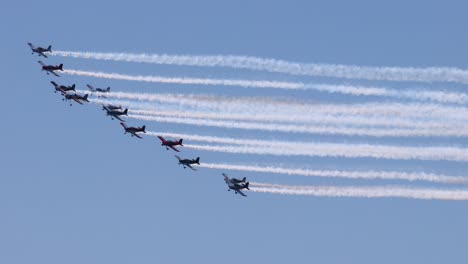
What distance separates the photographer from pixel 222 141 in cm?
9562

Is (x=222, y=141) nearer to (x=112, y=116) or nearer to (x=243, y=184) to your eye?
(x=243, y=184)

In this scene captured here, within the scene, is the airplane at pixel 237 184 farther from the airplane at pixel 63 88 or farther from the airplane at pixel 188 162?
the airplane at pixel 63 88

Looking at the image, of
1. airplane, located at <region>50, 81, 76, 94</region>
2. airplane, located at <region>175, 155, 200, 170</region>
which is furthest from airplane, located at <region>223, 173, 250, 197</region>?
airplane, located at <region>50, 81, 76, 94</region>

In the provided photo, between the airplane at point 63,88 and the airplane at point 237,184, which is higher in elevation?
the airplane at point 63,88

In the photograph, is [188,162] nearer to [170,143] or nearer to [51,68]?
[170,143]

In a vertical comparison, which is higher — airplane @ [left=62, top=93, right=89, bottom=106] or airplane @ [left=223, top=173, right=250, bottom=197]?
airplane @ [left=62, top=93, right=89, bottom=106]

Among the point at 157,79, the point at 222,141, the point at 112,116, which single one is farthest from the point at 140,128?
the point at 222,141

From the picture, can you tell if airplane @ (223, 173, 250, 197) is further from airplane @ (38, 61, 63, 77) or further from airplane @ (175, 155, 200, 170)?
airplane @ (38, 61, 63, 77)

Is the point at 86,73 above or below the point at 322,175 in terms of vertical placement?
above

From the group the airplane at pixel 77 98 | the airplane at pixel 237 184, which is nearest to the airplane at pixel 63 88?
the airplane at pixel 77 98

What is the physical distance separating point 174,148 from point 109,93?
762cm

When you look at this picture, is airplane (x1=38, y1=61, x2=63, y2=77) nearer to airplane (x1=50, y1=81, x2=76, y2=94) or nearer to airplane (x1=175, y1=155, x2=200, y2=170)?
airplane (x1=50, y1=81, x2=76, y2=94)

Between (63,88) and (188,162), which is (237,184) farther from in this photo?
(63,88)

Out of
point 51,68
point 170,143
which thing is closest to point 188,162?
point 170,143
